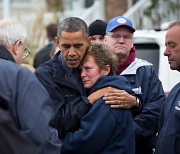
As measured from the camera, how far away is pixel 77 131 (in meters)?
4.64

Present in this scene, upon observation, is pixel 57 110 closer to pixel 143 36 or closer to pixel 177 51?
pixel 177 51

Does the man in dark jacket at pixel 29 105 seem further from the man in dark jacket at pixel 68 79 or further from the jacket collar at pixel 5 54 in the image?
the man in dark jacket at pixel 68 79

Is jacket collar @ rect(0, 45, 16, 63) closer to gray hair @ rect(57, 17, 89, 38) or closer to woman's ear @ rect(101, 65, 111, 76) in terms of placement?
gray hair @ rect(57, 17, 89, 38)

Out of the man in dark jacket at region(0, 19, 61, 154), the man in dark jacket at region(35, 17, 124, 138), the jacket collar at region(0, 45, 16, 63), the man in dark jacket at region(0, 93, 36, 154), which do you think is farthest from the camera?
the man in dark jacket at region(35, 17, 124, 138)

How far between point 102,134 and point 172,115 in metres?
0.67

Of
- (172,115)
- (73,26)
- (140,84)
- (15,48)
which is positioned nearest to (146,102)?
A: (140,84)

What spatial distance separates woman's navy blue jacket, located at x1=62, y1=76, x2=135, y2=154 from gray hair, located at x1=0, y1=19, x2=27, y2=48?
72cm

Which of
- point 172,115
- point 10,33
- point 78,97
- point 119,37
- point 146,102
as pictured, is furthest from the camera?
point 119,37

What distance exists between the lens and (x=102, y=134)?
4.56m

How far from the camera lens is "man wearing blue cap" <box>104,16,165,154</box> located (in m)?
5.40

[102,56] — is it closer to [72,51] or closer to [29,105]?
[72,51]

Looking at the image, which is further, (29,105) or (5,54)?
(5,54)

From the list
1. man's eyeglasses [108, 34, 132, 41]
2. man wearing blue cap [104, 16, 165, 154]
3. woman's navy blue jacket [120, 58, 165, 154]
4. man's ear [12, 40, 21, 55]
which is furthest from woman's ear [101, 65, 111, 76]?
man's eyeglasses [108, 34, 132, 41]

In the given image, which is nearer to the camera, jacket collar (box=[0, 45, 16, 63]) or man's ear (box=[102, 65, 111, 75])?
jacket collar (box=[0, 45, 16, 63])
